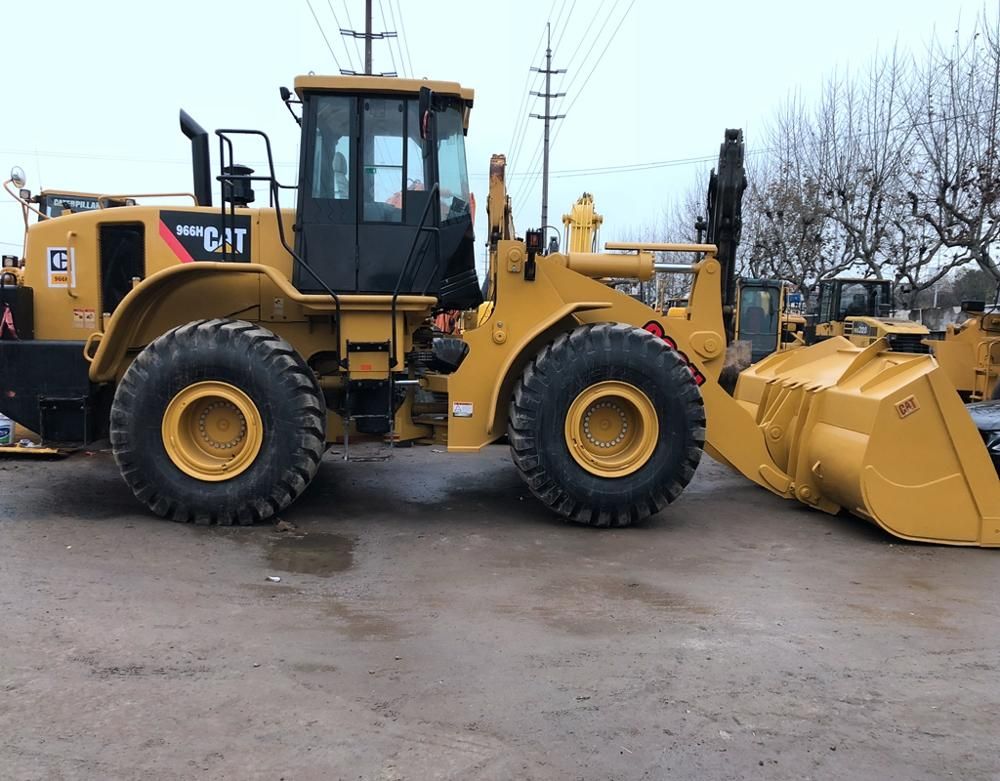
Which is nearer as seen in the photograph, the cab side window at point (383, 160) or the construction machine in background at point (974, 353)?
the cab side window at point (383, 160)

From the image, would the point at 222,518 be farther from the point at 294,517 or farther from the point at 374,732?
the point at 374,732

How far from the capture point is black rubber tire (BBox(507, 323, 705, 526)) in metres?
5.25

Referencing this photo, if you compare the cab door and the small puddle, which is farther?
the cab door

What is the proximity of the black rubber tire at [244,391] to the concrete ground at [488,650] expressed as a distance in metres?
0.21

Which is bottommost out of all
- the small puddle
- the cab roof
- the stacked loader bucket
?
the small puddle

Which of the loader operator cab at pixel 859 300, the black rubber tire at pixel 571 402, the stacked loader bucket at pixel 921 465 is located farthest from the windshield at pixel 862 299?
the black rubber tire at pixel 571 402

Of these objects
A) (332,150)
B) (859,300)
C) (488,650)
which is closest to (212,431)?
(332,150)

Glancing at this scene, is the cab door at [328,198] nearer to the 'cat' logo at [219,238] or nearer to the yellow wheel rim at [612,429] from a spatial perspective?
the 'cat' logo at [219,238]

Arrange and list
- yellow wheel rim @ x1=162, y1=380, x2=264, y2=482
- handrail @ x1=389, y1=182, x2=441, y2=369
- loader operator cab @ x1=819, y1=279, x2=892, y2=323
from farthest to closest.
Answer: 1. loader operator cab @ x1=819, y1=279, x2=892, y2=323
2. handrail @ x1=389, y1=182, x2=441, y2=369
3. yellow wheel rim @ x1=162, y1=380, x2=264, y2=482

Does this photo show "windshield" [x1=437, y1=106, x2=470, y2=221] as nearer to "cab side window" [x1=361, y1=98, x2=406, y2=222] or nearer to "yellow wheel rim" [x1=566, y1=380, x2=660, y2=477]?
"cab side window" [x1=361, y1=98, x2=406, y2=222]

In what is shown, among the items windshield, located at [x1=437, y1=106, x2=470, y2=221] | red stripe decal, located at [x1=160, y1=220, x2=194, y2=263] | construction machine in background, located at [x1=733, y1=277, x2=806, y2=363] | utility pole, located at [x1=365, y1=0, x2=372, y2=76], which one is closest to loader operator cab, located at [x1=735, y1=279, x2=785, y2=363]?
construction machine in background, located at [x1=733, y1=277, x2=806, y2=363]

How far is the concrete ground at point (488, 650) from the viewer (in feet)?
8.28

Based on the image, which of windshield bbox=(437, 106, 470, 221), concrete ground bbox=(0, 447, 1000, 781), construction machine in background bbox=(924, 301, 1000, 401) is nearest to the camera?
concrete ground bbox=(0, 447, 1000, 781)

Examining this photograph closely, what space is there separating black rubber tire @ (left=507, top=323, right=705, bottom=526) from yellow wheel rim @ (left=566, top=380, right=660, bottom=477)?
1.7 inches
